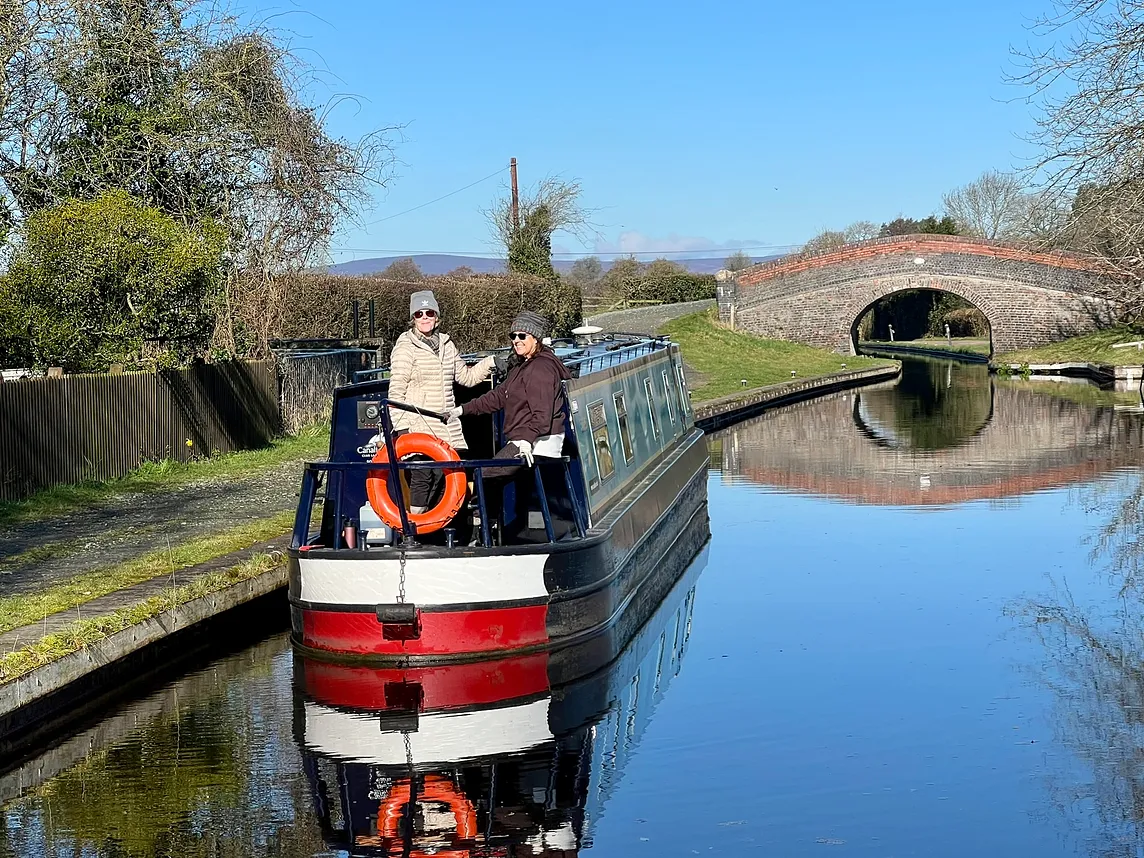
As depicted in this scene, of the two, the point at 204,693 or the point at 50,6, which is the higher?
the point at 50,6

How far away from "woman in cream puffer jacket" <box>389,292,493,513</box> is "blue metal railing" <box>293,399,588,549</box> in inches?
3.1

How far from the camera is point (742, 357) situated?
A: 37688 millimetres

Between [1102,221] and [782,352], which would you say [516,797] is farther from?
[782,352]

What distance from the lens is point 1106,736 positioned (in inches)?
276

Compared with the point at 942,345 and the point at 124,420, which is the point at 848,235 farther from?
the point at 124,420

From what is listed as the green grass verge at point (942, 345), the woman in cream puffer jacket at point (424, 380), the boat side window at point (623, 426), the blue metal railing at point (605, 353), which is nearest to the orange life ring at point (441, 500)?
the woman in cream puffer jacket at point (424, 380)

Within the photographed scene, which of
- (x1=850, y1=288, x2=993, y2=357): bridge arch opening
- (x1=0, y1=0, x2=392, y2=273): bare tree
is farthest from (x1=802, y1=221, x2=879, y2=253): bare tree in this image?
(x1=0, y1=0, x2=392, y2=273): bare tree

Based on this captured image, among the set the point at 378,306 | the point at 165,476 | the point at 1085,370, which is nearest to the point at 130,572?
the point at 165,476

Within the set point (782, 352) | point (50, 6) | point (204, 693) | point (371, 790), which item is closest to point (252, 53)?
point (50, 6)

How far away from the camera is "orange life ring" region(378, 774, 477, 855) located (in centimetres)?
601

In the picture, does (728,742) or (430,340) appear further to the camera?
(430,340)

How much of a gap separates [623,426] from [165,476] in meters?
4.82

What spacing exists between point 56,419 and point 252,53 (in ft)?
23.2

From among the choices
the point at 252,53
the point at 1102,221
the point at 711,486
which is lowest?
the point at 711,486
